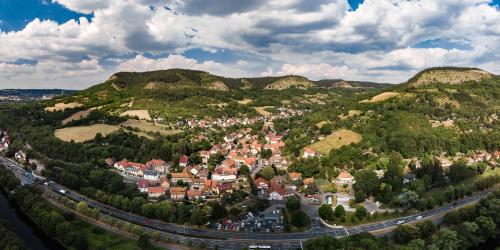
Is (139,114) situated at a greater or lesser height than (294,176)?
greater

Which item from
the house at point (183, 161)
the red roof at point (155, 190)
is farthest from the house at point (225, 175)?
the red roof at point (155, 190)

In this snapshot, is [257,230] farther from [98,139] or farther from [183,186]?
[98,139]

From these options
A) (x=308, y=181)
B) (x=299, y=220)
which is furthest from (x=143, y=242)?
(x=308, y=181)

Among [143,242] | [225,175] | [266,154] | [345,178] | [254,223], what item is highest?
[266,154]

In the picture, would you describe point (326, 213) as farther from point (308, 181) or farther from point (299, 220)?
point (308, 181)

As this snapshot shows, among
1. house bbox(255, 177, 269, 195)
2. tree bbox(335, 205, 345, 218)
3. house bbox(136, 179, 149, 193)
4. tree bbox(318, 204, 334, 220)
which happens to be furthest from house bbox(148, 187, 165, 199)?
tree bbox(335, 205, 345, 218)

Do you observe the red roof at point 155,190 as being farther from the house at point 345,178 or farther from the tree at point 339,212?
the house at point 345,178
